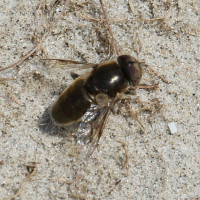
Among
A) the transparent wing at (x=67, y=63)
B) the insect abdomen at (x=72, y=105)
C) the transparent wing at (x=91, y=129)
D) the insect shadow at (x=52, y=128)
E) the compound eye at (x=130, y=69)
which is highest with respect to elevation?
the compound eye at (x=130, y=69)

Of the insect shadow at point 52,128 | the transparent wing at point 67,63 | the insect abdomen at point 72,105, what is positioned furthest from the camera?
the insect shadow at point 52,128

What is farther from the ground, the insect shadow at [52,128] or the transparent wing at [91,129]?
the transparent wing at [91,129]

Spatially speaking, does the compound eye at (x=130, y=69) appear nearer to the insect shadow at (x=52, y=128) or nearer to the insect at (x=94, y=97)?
the insect at (x=94, y=97)

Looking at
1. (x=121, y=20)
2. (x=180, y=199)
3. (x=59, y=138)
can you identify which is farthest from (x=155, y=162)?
(x=121, y=20)

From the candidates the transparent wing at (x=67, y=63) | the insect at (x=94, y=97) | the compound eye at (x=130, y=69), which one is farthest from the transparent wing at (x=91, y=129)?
the transparent wing at (x=67, y=63)

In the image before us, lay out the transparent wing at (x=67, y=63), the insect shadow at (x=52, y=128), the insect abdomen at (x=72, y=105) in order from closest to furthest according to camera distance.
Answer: the insect abdomen at (x=72, y=105) → the transparent wing at (x=67, y=63) → the insect shadow at (x=52, y=128)

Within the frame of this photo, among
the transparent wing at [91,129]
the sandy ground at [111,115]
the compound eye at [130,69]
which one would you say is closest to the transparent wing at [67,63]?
the sandy ground at [111,115]

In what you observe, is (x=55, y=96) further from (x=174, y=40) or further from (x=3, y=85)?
(x=174, y=40)

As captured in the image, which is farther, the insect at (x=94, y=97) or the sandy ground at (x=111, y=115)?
the sandy ground at (x=111, y=115)
